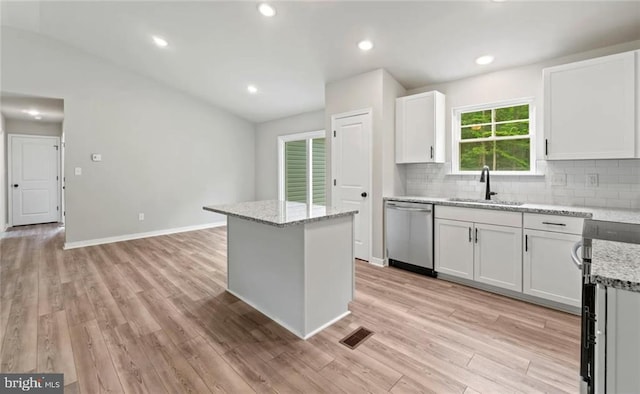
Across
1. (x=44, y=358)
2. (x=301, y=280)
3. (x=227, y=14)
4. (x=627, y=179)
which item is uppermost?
(x=227, y=14)

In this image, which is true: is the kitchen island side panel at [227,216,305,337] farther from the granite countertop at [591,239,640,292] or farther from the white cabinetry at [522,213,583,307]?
the white cabinetry at [522,213,583,307]

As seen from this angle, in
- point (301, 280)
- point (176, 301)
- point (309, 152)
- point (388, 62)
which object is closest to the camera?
point (301, 280)

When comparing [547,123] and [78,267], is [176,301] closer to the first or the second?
[78,267]

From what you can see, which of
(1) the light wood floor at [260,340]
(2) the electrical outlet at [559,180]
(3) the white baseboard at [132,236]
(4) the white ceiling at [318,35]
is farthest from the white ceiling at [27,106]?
(2) the electrical outlet at [559,180]

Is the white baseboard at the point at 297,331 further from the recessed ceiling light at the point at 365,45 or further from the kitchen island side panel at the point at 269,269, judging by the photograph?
the recessed ceiling light at the point at 365,45

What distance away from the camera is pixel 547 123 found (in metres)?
2.77

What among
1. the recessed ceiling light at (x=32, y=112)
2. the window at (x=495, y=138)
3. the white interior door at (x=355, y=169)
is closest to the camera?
the window at (x=495, y=138)

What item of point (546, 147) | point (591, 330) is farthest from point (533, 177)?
point (591, 330)

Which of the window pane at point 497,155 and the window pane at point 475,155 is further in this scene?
the window pane at point 475,155

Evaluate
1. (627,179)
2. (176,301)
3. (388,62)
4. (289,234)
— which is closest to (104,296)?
(176,301)

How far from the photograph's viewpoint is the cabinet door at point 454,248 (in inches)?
120

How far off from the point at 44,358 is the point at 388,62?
4056mm

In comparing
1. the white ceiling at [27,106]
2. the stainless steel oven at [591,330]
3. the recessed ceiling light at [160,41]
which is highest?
the recessed ceiling light at [160,41]

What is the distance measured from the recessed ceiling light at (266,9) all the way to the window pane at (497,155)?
273 centimetres
